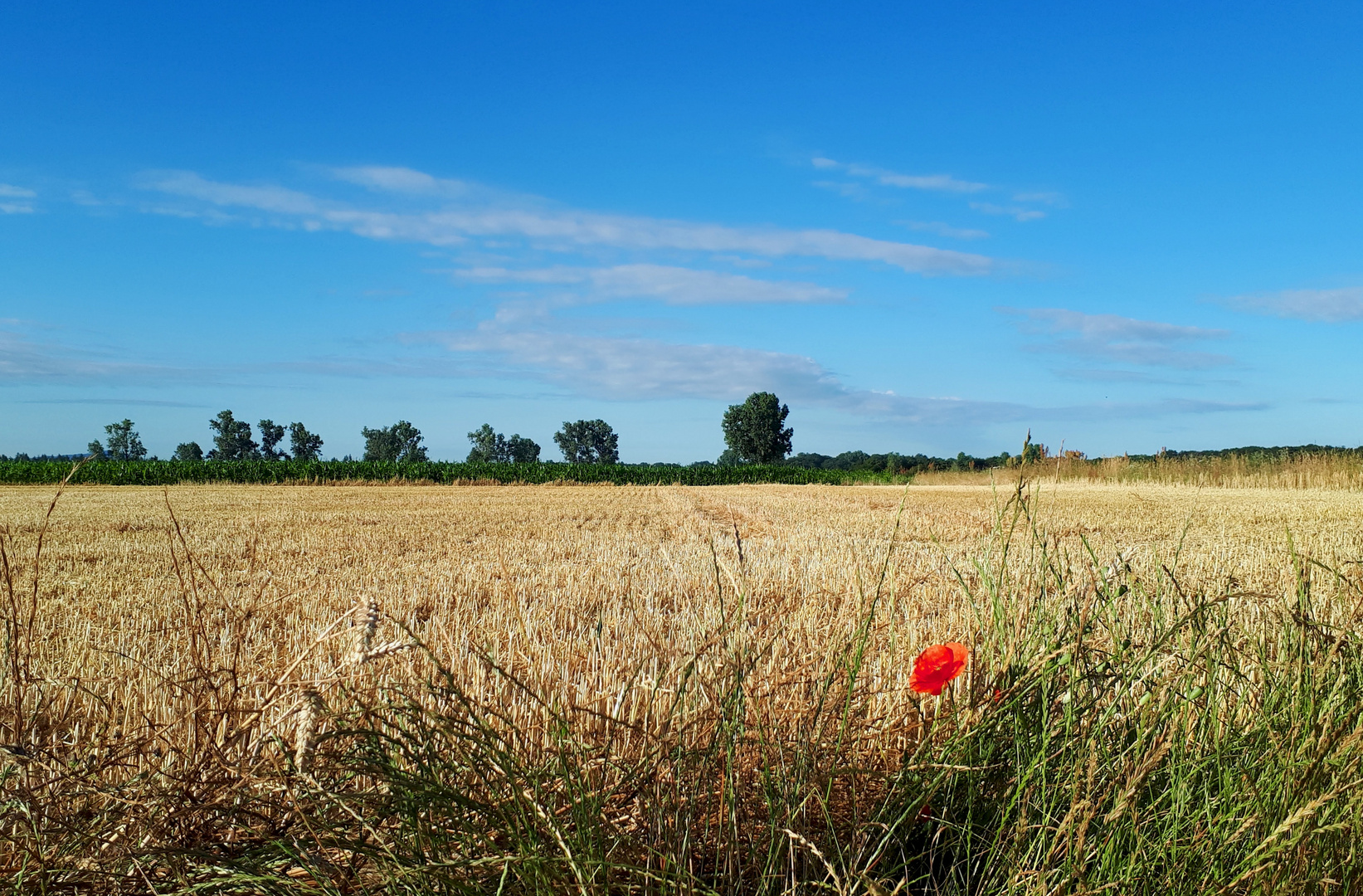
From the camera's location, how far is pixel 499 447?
14462 centimetres

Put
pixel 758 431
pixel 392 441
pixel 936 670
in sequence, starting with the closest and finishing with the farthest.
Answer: pixel 936 670, pixel 758 431, pixel 392 441

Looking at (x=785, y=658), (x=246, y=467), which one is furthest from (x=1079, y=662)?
(x=246, y=467)

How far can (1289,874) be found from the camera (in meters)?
1.84

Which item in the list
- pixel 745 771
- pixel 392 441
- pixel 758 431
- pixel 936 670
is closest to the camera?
pixel 936 670

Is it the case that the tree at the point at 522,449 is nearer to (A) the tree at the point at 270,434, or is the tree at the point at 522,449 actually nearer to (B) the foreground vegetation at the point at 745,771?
(A) the tree at the point at 270,434

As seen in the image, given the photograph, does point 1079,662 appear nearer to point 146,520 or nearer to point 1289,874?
point 1289,874

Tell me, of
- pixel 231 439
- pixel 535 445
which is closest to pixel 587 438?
pixel 535 445

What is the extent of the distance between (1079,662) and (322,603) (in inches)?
204

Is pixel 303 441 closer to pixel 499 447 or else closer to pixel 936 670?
pixel 499 447

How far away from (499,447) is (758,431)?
54.7 metres

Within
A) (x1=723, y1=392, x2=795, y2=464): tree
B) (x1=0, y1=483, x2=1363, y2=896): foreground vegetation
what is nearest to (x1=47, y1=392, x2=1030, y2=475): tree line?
(x1=723, y1=392, x2=795, y2=464): tree

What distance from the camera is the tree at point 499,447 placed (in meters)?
139

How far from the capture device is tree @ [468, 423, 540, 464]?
13900 cm

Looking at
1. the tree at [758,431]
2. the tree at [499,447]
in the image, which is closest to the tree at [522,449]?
the tree at [499,447]
